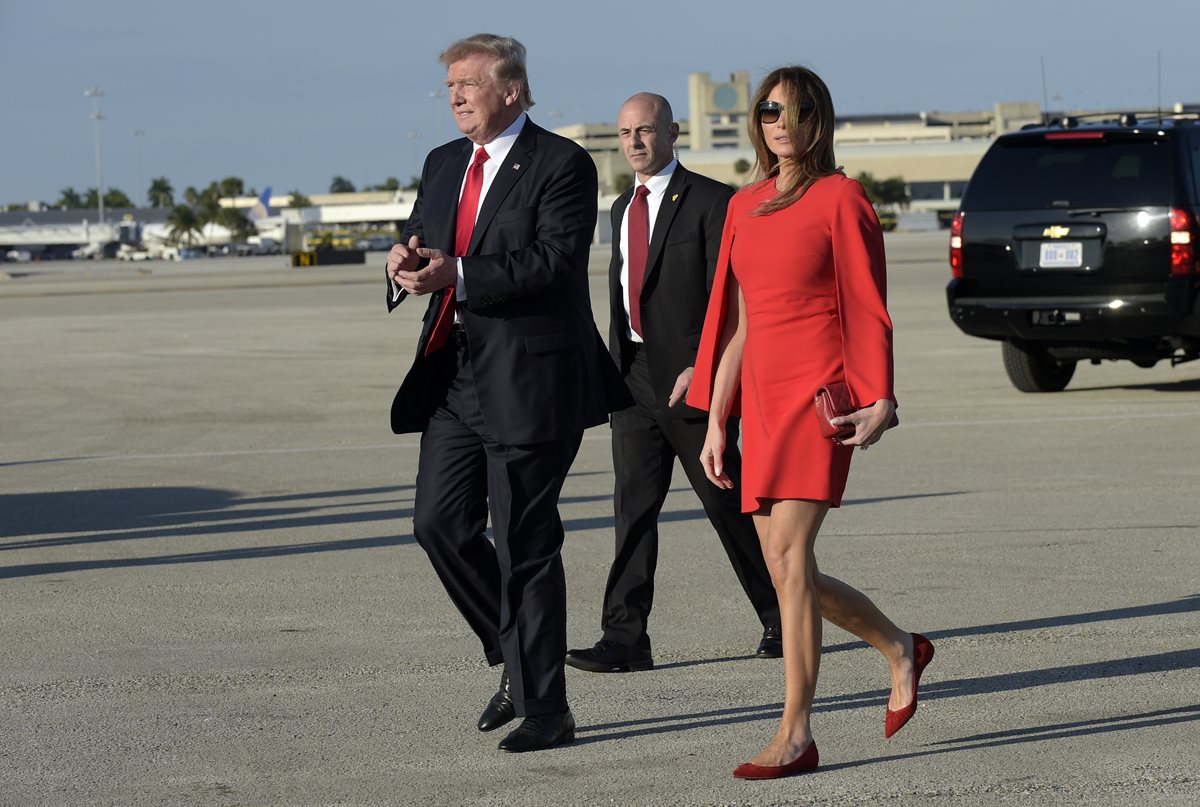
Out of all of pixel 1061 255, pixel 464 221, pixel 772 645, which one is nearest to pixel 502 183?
pixel 464 221

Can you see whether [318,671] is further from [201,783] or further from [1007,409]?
[1007,409]

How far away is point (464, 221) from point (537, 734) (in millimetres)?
1514

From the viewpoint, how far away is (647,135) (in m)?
6.65

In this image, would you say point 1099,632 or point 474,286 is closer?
point 474,286

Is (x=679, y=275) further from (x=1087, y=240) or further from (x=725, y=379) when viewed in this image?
(x=1087, y=240)

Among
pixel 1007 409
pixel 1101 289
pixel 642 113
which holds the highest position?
pixel 642 113

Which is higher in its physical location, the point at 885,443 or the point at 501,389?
the point at 501,389

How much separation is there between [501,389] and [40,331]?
2563 cm

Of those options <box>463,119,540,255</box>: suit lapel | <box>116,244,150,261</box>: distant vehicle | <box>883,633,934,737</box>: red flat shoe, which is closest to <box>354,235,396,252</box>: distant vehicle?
<box>116,244,150,261</box>: distant vehicle

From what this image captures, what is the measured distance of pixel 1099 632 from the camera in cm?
664

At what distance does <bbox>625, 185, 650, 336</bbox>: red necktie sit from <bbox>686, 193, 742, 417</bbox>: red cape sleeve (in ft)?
4.81

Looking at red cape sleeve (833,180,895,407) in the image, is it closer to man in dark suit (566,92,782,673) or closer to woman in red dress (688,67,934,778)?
woman in red dress (688,67,934,778)

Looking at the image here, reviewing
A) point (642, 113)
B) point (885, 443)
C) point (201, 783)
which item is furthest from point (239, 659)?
point (885, 443)

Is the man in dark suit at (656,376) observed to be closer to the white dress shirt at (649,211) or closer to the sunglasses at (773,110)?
the white dress shirt at (649,211)
